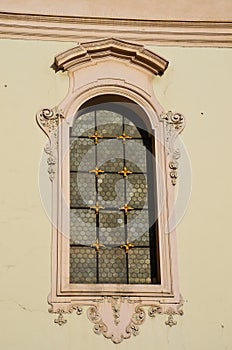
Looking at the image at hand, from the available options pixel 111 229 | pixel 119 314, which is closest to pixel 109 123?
pixel 111 229

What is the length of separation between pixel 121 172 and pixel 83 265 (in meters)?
1.01

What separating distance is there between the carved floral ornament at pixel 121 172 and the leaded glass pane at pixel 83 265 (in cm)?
10

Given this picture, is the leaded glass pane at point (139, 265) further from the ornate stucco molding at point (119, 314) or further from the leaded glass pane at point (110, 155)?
the leaded glass pane at point (110, 155)

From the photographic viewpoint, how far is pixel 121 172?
8906 millimetres

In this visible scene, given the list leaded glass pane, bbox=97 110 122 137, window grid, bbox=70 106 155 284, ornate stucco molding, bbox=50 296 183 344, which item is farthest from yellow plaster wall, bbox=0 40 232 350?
leaded glass pane, bbox=97 110 122 137

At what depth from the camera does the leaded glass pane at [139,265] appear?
8.50 metres

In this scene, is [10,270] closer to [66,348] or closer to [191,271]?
[66,348]

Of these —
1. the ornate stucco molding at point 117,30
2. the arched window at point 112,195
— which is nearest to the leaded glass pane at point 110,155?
the arched window at point 112,195

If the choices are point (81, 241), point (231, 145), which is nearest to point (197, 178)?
point (231, 145)

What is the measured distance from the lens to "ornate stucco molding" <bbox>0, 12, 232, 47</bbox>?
9141 mm

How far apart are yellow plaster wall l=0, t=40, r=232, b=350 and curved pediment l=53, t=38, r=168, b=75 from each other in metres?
0.15

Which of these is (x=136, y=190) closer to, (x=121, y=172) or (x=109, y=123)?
(x=121, y=172)

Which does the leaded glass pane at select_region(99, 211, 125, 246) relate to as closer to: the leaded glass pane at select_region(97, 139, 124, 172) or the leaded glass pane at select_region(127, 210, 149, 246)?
the leaded glass pane at select_region(127, 210, 149, 246)

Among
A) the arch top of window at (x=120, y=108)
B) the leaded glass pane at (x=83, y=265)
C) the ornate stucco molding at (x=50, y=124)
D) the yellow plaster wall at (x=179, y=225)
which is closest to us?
the yellow plaster wall at (x=179, y=225)
